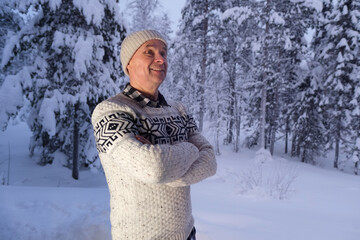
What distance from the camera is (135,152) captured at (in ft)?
4.06

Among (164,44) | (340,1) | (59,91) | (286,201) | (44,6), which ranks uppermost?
(340,1)

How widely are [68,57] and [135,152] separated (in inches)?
289

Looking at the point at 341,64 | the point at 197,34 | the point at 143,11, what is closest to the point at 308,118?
the point at 341,64

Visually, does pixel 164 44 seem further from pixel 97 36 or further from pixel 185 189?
pixel 97 36

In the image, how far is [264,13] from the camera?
1251 centimetres

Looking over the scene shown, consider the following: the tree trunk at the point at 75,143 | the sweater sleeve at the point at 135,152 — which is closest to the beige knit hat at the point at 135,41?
the sweater sleeve at the point at 135,152

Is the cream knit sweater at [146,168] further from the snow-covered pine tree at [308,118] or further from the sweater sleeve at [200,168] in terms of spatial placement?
the snow-covered pine tree at [308,118]

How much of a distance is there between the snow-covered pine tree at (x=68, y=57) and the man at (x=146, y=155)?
5799 millimetres

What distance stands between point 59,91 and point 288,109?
18328 mm

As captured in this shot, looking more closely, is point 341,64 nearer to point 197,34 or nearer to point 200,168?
point 197,34

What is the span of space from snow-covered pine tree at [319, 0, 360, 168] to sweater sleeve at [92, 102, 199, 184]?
16436 mm

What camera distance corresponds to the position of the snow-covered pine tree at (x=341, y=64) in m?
14.0

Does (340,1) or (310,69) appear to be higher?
(340,1)

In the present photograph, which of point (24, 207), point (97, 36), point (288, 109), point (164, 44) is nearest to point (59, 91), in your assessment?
point (97, 36)
